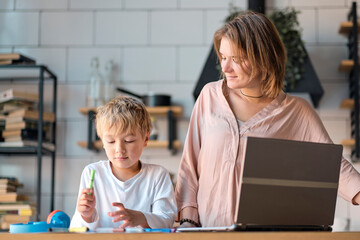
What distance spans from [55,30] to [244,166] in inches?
127

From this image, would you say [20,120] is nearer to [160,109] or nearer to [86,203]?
[160,109]

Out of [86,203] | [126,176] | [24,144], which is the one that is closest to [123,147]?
[126,176]

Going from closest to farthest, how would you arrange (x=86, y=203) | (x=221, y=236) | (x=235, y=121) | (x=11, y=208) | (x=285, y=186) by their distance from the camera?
(x=221, y=236), (x=285, y=186), (x=86, y=203), (x=235, y=121), (x=11, y=208)

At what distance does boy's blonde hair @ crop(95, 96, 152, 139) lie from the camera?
1711 mm

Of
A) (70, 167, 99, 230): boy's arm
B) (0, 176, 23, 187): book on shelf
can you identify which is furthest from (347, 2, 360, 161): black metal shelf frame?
(70, 167, 99, 230): boy's arm

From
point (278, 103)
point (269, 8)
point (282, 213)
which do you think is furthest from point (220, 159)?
point (269, 8)

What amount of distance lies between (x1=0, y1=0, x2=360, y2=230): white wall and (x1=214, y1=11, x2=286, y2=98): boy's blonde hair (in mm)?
2288

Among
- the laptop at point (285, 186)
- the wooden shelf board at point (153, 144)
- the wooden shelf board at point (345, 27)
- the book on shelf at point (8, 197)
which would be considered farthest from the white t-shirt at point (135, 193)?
the wooden shelf board at point (345, 27)

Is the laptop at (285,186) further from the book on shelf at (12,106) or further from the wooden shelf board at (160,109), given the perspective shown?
the book on shelf at (12,106)

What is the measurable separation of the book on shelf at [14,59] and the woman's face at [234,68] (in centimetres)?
244

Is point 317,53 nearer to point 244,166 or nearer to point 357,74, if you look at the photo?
point 357,74

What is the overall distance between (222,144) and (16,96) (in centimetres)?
240

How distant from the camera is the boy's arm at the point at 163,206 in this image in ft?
5.06

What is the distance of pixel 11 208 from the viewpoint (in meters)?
3.72
